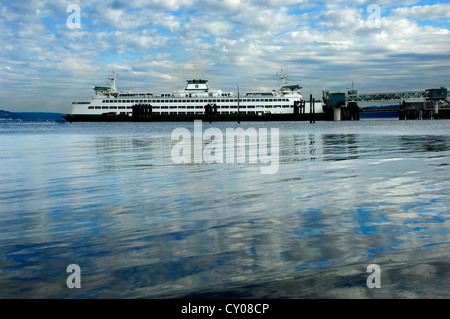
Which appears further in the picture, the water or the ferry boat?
the ferry boat

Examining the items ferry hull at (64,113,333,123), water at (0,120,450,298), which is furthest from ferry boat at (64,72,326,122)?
water at (0,120,450,298)

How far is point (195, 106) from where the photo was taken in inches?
4695

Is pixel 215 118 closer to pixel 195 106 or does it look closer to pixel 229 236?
pixel 195 106

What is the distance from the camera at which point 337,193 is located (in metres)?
10.0

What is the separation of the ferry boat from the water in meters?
104

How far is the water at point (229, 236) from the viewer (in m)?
4.53

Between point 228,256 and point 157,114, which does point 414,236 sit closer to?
point 228,256

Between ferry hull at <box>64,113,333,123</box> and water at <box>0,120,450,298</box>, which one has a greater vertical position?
ferry hull at <box>64,113,333,123</box>

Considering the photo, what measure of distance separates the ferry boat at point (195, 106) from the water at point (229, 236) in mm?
104131

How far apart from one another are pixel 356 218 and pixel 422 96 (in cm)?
15767

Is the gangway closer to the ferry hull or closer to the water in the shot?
the ferry hull

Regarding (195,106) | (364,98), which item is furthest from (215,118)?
(364,98)

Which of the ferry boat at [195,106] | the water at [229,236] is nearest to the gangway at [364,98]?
the ferry boat at [195,106]

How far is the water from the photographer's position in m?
4.53
